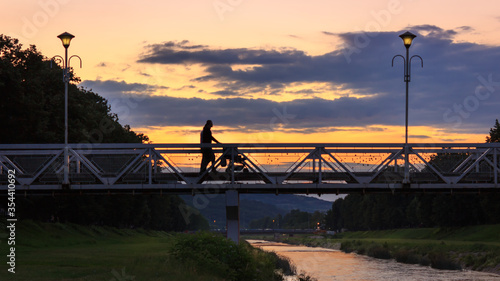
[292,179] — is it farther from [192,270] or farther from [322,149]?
[192,270]

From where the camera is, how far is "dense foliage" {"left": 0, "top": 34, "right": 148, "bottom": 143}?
180ft

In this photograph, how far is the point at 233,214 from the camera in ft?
127

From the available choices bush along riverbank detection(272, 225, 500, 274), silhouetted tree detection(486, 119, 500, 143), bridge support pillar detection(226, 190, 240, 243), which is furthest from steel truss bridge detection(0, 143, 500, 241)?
silhouetted tree detection(486, 119, 500, 143)

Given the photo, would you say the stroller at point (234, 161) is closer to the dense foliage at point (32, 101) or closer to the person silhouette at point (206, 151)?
the person silhouette at point (206, 151)

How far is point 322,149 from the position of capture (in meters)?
38.9

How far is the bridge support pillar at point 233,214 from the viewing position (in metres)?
38.2

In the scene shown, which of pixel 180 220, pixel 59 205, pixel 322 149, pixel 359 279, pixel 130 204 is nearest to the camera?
pixel 322 149

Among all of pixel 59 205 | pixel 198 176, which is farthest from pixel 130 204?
pixel 198 176

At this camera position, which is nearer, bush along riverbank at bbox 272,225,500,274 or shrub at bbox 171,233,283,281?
shrub at bbox 171,233,283,281

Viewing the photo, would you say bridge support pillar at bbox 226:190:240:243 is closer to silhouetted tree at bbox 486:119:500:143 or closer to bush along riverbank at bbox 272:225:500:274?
bush along riverbank at bbox 272:225:500:274

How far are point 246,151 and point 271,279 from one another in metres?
7.46

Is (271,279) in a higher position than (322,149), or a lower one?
lower

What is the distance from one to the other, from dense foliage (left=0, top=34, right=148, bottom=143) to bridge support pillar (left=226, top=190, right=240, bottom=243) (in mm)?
19607

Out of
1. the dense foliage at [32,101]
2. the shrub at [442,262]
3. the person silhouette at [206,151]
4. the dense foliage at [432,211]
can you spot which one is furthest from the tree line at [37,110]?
the dense foliage at [432,211]
